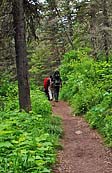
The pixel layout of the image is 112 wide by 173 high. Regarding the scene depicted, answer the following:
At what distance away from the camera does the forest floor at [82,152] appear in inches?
320

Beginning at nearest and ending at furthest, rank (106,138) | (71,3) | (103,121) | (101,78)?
(106,138) < (103,121) < (101,78) < (71,3)

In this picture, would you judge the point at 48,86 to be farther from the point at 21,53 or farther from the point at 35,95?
the point at 21,53

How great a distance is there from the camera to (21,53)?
11.9 metres

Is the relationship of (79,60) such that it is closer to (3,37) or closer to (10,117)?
(3,37)

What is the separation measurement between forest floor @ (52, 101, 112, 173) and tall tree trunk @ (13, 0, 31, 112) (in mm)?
1667

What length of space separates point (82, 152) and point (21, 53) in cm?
401

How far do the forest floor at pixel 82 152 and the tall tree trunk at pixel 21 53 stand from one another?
5.47 ft

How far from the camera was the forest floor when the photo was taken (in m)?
8.13

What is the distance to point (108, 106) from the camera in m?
12.1

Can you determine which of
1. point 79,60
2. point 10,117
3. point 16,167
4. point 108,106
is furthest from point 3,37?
point 79,60

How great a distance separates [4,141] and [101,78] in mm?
10005

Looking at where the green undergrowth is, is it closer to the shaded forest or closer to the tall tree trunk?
the shaded forest

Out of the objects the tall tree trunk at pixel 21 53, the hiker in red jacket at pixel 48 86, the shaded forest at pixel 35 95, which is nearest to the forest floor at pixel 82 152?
the shaded forest at pixel 35 95

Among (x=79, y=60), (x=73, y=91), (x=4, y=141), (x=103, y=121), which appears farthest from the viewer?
(x=79, y=60)
